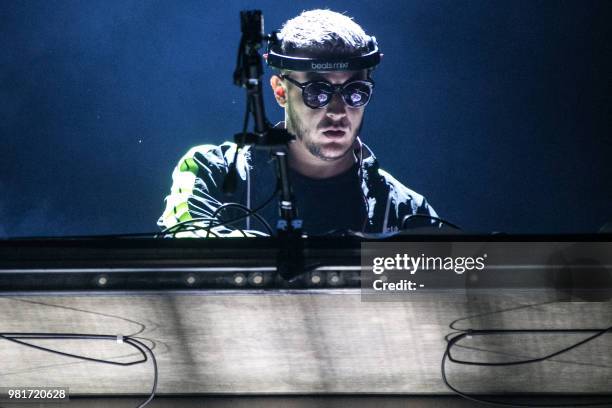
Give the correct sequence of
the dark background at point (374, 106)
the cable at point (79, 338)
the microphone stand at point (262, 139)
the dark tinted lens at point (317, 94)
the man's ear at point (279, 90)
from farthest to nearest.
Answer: the dark background at point (374, 106)
the man's ear at point (279, 90)
the dark tinted lens at point (317, 94)
the cable at point (79, 338)
the microphone stand at point (262, 139)

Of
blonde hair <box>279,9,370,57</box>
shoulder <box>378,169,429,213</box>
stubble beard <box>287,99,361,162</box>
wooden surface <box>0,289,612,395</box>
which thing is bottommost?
wooden surface <box>0,289,612,395</box>

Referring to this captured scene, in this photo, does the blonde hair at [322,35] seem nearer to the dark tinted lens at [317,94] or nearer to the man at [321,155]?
the man at [321,155]

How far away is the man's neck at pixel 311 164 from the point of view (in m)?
2.08

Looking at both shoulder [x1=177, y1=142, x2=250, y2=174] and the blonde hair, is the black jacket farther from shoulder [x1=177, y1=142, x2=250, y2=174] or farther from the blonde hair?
the blonde hair

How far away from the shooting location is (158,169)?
215cm

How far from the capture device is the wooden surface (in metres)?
1.38

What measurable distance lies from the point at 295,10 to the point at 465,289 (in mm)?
1132

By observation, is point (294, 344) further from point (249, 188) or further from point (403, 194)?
point (403, 194)

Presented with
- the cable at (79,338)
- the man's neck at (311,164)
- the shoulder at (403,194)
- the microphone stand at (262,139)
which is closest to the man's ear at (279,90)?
the man's neck at (311,164)

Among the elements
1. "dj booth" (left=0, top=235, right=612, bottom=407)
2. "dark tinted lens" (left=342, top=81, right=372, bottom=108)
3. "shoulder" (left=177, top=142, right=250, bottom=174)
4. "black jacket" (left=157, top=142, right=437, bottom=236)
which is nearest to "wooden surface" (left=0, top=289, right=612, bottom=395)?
"dj booth" (left=0, top=235, right=612, bottom=407)

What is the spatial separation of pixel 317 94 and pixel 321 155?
0.18m

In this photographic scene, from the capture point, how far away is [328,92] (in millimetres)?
1974

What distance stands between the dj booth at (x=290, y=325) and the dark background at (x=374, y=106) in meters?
0.69

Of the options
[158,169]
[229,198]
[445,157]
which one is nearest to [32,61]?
[158,169]
